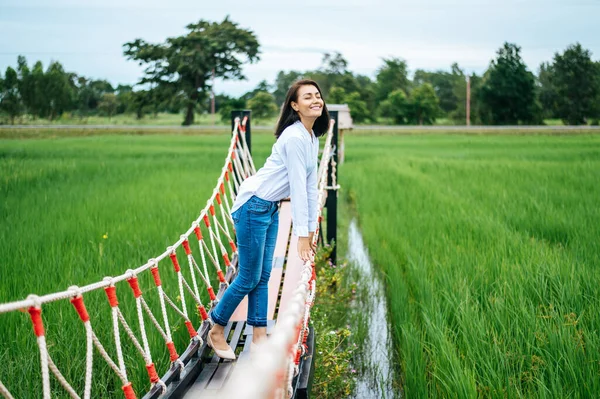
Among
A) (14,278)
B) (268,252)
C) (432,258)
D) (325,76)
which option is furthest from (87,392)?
(325,76)

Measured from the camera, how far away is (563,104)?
29000mm

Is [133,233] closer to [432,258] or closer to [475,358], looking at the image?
[432,258]

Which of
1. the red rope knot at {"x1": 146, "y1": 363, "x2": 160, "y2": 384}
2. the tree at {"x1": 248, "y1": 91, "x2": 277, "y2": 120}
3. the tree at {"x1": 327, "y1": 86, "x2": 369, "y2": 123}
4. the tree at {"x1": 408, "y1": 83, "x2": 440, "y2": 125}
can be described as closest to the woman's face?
the red rope knot at {"x1": 146, "y1": 363, "x2": 160, "y2": 384}

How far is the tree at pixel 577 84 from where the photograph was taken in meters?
28.0

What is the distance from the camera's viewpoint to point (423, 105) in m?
31.2

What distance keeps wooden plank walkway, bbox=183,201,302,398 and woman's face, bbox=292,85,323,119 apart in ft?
3.08

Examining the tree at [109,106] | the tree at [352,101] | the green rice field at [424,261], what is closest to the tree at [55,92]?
the tree at [109,106]

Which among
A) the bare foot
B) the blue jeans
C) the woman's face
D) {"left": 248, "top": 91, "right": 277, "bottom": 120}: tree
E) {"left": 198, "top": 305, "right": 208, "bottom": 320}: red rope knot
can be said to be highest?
{"left": 248, "top": 91, "right": 277, "bottom": 120}: tree

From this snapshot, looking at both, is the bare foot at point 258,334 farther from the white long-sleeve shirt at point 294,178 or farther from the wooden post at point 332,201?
the wooden post at point 332,201

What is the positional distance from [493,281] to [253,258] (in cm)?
188

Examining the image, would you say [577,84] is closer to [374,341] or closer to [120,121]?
[120,121]

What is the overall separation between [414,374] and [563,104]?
95.6 feet

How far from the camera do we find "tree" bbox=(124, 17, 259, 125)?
27188 millimetres

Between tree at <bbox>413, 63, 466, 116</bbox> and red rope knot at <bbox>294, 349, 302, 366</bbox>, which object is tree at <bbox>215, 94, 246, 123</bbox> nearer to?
tree at <bbox>413, 63, 466, 116</bbox>
